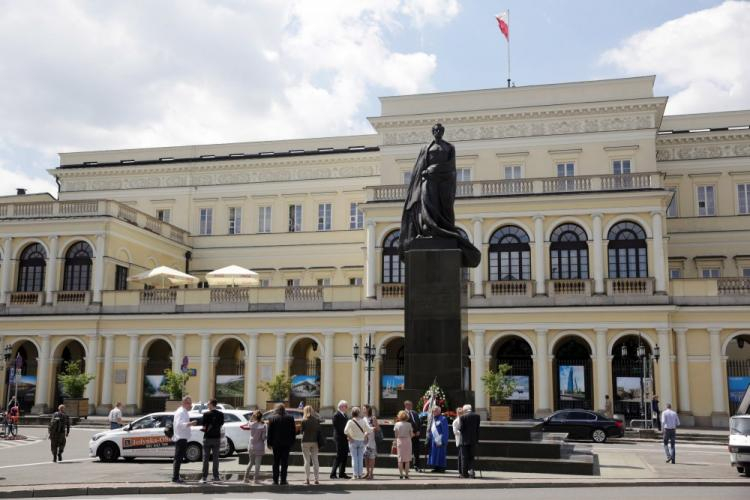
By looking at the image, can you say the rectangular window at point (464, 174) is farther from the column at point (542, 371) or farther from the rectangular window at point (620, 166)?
the column at point (542, 371)

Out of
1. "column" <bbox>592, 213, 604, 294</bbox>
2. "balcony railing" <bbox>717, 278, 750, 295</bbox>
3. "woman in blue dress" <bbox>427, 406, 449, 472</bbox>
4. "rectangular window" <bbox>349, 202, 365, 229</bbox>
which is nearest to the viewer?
"woman in blue dress" <bbox>427, 406, 449, 472</bbox>

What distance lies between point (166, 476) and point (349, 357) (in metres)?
26.9

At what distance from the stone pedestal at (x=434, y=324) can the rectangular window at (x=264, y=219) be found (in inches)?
1471

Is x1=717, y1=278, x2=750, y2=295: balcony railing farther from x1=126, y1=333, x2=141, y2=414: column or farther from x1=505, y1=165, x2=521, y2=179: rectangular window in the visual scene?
x1=126, y1=333, x2=141, y2=414: column

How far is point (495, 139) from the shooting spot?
4825cm

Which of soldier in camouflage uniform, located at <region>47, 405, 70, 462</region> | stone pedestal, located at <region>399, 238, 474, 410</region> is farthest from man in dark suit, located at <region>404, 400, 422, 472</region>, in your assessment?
soldier in camouflage uniform, located at <region>47, 405, 70, 462</region>

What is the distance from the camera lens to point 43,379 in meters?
46.7

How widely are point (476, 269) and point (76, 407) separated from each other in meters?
22.1

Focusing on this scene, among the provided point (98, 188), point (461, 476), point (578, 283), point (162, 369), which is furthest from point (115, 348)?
point (461, 476)

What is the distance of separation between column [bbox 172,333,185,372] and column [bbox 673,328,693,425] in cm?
2654

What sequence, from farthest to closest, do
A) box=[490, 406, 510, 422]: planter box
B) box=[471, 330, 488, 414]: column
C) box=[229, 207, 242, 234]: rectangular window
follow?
box=[229, 207, 242, 234]: rectangular window < box=[471, 330, 488, 414]: column < box=[490, 406, 510, 422]: planter box

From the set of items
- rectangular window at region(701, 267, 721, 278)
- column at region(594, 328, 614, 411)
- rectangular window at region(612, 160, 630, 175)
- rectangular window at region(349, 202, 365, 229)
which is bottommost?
column at region(594, 328, 614, 411)

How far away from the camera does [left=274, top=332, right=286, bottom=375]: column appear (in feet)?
148

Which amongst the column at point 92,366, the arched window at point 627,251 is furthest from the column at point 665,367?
the column at point 92,366
